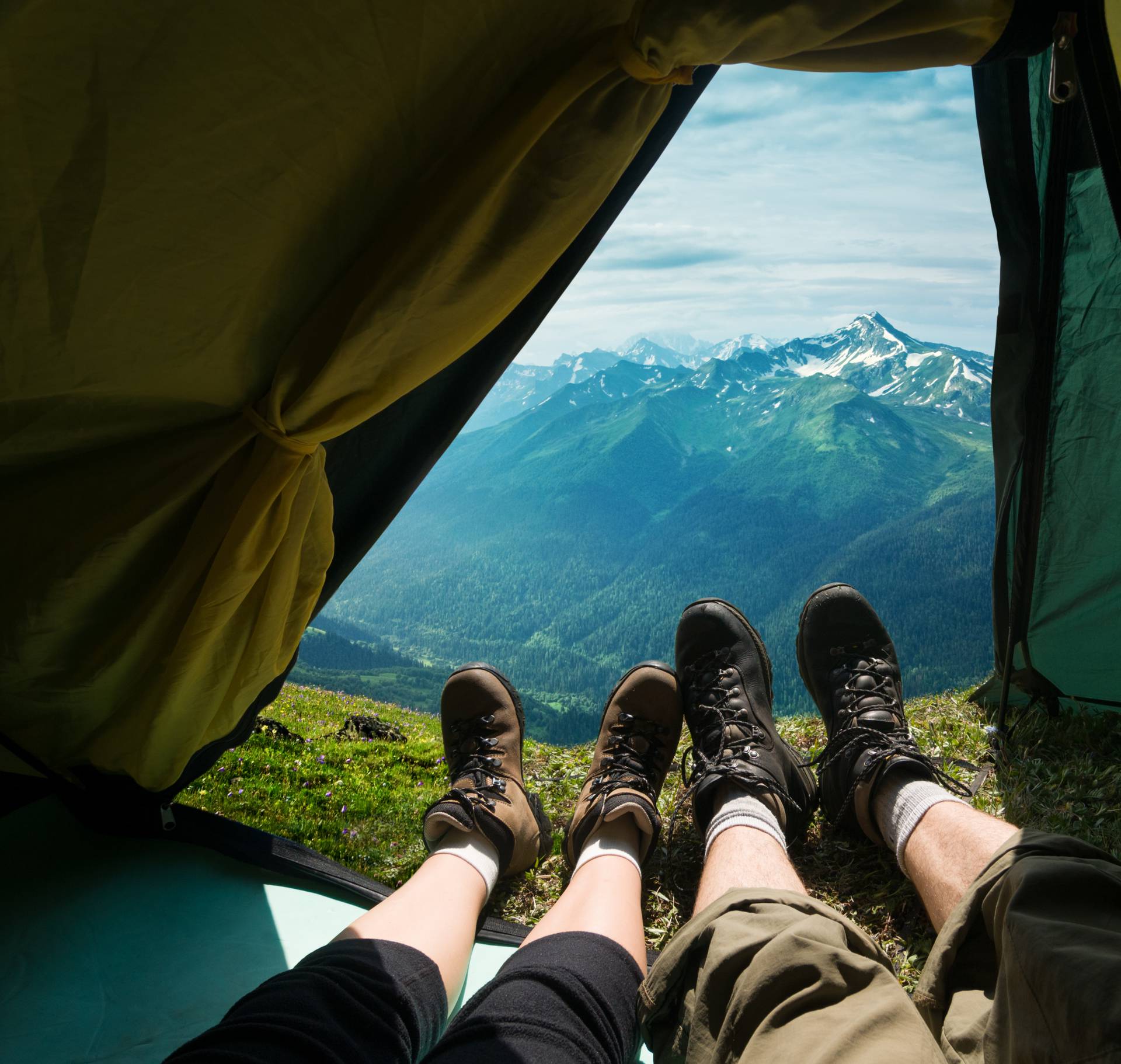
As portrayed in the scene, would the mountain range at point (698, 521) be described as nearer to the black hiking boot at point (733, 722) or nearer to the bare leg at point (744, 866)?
the black hiking boot at point (733, 722)

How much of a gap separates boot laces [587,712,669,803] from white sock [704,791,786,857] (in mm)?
252

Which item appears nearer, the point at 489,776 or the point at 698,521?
the point at 489,776

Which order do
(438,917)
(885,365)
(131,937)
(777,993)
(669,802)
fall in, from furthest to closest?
(885,365)
(669,802)
(131,937)
(438,917)
(777,993)

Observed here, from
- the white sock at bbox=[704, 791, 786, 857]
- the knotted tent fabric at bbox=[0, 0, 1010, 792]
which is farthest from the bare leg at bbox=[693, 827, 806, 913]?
the knotted tent fabric at bbox=[0, 0, 1010, 792]

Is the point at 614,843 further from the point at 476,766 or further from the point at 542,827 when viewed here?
the point at 476,766

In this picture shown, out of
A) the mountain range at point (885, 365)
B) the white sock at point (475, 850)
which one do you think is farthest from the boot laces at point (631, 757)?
the mountain range at point (885, 365)

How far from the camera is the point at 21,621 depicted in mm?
1438

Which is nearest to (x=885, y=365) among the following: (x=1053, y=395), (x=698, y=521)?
(x=698, y=521)

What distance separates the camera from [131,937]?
1692mm

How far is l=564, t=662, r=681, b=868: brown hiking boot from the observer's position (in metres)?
2.05

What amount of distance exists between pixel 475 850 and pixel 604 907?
482mm

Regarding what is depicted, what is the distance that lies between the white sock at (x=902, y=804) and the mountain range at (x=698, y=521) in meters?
84.6

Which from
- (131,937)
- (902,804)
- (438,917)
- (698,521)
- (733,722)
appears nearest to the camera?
(438,917)

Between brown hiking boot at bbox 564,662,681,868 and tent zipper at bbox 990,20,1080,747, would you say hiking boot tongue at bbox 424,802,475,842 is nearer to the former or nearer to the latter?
brown hiking boot at bbox 564,662,681,868
